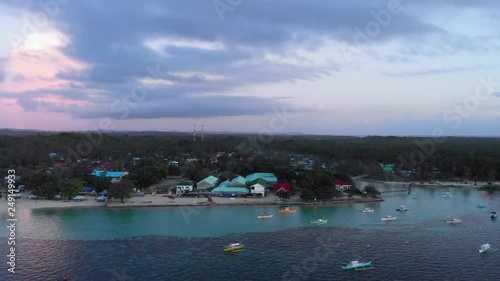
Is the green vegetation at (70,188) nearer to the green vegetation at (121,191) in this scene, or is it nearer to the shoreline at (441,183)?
the green vegetation at (121,191)

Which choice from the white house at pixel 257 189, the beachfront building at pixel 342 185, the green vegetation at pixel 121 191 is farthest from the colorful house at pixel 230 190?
the beachfront building at pixel 342 185

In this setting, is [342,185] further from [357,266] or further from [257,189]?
[357,266]

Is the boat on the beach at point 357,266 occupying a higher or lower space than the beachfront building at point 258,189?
lower

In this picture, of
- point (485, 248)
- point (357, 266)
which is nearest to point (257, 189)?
point (357, 266)

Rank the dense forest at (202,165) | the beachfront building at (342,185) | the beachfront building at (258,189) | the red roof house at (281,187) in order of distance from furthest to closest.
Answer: the dense forest at (202,165)
the beachfront building at (342,185)
the beachfront building at (258,189)
the red roof house at (281,187)

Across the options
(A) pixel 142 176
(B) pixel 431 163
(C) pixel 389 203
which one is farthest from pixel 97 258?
(B) pixel 431 163

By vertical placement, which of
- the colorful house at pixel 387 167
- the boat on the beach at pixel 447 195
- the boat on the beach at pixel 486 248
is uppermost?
the colorful house at pixel 387 167

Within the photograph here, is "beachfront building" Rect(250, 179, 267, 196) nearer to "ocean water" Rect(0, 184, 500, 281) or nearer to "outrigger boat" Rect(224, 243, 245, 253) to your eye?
"ocean water" Rect(0, 184, 500, 281)

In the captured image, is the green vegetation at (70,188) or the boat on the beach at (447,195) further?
the boat on the beach at (447,195)

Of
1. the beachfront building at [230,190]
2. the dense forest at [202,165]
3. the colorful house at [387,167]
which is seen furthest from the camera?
the colorful house at [387,167]
